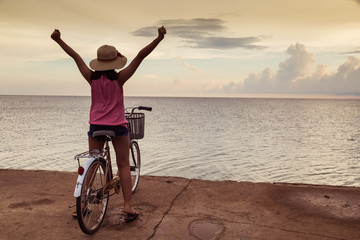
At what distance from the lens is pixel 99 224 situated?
3.89 m

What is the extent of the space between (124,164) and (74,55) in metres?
1.57

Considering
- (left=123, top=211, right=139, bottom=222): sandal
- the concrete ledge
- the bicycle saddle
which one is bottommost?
the concrete ledge

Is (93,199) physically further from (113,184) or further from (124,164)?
(124,164)

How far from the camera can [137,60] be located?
3.71 metres

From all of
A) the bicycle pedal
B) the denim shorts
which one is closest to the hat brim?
the denim shorts

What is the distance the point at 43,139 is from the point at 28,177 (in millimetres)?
24838

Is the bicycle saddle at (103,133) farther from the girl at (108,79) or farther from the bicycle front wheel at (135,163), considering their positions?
the bicycle front wheel at (135,163)

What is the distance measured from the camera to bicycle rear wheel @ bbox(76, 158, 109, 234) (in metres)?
3.54

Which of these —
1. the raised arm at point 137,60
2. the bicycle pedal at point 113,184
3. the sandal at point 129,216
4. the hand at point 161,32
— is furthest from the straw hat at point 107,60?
the sandal at point 129,216

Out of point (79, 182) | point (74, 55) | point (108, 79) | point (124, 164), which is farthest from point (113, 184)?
point (74, 55)

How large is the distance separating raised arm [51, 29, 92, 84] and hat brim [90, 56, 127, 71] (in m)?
0.12

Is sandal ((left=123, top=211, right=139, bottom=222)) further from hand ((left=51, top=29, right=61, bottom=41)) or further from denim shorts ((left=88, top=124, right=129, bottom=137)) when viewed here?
hand ((left=51, top=29, right=61, bottom=41))

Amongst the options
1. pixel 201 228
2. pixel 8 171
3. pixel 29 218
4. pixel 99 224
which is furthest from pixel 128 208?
pixel 8 171

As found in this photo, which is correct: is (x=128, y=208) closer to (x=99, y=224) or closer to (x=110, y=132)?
(x=99, y=224)
